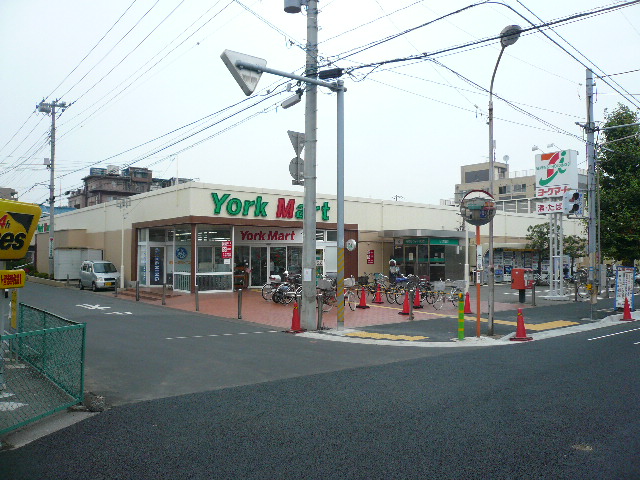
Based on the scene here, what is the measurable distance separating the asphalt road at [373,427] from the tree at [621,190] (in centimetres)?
1936

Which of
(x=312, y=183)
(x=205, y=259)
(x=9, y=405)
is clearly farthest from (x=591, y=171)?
(x=9, y=405)

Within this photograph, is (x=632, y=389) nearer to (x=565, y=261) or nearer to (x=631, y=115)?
(x=631, y=115)

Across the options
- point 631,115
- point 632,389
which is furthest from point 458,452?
point 631,115

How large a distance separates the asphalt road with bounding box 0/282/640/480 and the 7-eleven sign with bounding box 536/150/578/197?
1649 cm

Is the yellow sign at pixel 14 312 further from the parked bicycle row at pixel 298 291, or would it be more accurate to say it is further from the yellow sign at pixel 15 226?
the parked bicycle row at pixel 298 291

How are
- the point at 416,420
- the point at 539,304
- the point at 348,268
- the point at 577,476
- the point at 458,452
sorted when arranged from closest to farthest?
the point at 577,476 < the point at 458,452 < the point at 416,420 < the point at 539,304 < the point at 348,268

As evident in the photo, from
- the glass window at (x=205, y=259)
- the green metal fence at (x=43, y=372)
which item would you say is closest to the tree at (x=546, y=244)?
the glass window at (x=205, y=259)

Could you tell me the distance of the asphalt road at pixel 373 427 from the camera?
4703 mm

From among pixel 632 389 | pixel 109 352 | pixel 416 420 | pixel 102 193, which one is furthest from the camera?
pixel 102 193

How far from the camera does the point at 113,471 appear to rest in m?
4.67

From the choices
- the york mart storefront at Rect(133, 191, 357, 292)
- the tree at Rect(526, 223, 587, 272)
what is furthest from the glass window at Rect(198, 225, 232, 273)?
the tree at Rect(526, 223, 587, 272)

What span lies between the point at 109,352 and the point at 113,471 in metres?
6.73

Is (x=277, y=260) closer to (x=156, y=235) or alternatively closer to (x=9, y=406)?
(x=156, y=235)

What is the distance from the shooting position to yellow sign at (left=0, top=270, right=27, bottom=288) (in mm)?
6305
